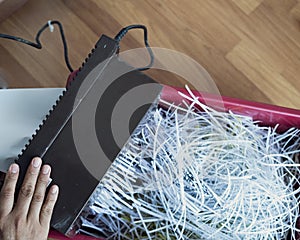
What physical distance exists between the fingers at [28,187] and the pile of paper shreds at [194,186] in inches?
4.0

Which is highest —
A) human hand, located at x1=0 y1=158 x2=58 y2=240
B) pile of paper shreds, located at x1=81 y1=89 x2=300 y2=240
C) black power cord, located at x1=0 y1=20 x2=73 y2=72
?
black power cord, located at x1=0 y1=20 x2=73 y2=72

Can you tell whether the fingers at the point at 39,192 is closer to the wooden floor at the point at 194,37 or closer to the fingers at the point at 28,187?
the fingers at the point at 28,187

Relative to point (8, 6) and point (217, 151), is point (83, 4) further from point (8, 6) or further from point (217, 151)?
point (217, 151)

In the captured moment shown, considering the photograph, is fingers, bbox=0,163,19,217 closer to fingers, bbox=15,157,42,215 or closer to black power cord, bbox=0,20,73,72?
fingers, bbox=15,157,42,215

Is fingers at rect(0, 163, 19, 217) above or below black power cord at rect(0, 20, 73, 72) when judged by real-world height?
below

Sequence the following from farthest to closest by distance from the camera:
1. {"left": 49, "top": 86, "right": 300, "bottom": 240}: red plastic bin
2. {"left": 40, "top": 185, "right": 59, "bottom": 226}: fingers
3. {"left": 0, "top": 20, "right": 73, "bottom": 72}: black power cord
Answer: {"left": 0, "top": 20, "right": 73, "bottom": 72}: black power cord, {"left": 49, "top": 86, "right": 300, "bottom": 240}: red plastic bin, {"left": 40, "top": 185, "right": 59, "bottom": 226}: fingers

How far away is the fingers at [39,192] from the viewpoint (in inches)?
28.2

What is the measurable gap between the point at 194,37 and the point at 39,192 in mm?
544

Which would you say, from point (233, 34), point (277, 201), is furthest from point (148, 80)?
point (233, 34)

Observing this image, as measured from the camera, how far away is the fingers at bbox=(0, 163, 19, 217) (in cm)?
72

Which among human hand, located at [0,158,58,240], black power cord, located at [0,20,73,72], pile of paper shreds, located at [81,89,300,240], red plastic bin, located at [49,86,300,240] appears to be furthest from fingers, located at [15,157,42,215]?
black power cord, located at [0,20,73,72]

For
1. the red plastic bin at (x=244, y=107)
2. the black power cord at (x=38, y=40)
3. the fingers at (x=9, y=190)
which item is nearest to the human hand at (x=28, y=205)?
the fingers at (x=9, y=190)

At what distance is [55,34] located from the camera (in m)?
1.12

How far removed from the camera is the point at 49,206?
719 mm
